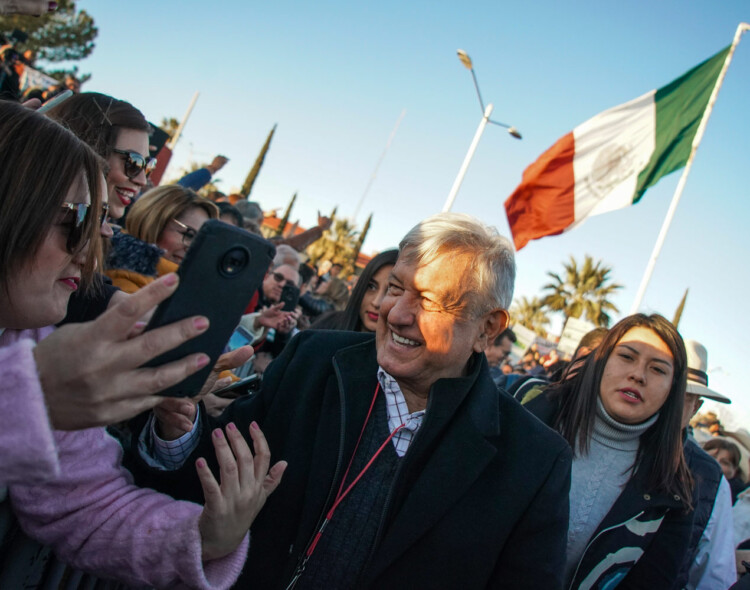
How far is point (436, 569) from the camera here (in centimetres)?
185

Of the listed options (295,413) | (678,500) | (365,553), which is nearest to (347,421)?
Result: (295,413)

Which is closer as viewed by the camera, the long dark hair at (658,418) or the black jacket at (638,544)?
the black jacket at (638,544)

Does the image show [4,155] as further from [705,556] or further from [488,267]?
[705,556]

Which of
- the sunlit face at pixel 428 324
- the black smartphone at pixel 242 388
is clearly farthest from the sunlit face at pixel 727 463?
the black smartphone at pixel 242 388

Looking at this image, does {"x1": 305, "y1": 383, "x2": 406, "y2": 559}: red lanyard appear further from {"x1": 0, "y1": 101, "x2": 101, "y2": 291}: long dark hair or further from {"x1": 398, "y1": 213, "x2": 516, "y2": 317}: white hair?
{"x1": 0, "y1": 101, "x2": 101, "y2": 291}: long dark hair

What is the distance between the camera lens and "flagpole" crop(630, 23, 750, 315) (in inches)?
309

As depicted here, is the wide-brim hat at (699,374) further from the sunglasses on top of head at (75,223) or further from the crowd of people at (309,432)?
the sunglasses on top of head at (75,223)

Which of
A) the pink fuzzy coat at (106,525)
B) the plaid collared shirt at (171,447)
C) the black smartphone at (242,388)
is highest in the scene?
the black smartphone at (242,388)

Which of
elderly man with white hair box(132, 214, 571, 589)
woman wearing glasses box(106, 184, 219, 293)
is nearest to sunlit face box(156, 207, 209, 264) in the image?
woman wearing glasses box(106, 184, 219, 293)

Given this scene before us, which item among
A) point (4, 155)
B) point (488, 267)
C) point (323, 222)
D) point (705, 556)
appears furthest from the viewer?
point (323, 222)

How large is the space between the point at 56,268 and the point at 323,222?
21.5 ft

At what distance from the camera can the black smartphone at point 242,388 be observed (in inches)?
90.7

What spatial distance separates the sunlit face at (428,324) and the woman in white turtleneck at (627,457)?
122 centimetres

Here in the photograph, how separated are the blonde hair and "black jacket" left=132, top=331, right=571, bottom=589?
71.3 inches
